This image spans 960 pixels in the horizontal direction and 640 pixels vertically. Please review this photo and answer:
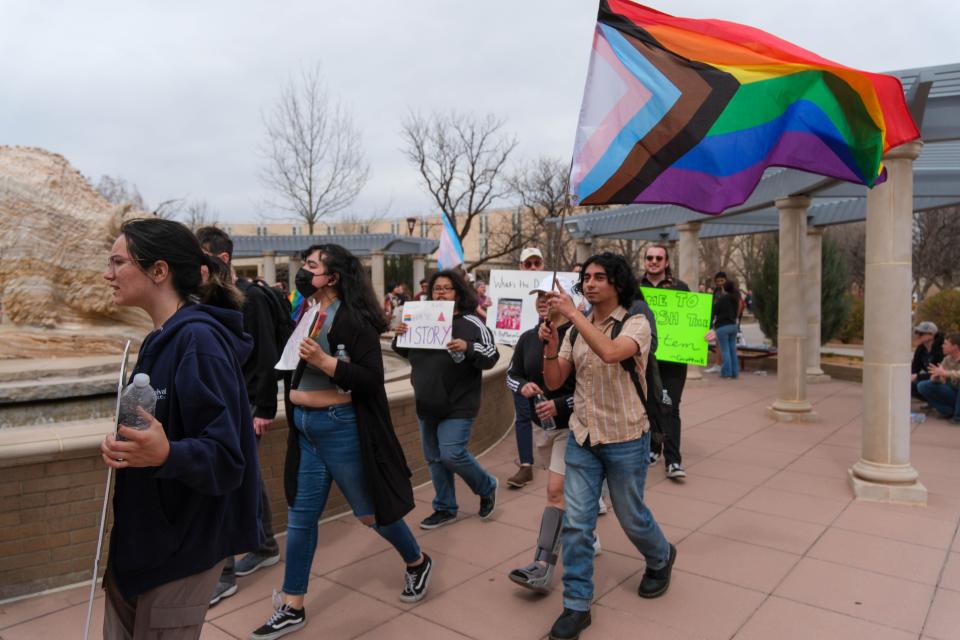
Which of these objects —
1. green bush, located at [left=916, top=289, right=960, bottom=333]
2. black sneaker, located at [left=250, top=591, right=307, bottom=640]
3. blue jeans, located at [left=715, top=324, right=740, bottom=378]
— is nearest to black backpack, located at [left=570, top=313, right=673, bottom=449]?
black sneaker, located at [left=250, top=591, right=307, bottom=640]

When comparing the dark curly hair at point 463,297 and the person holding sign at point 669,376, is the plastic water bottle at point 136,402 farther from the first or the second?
the person holding sign at point 669,376

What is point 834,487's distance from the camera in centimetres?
642

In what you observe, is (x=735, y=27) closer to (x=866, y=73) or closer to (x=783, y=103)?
(x=783, y=103)

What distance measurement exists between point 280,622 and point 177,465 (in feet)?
6.92

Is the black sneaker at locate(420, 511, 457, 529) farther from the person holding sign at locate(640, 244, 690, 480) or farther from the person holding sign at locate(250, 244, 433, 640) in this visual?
the person holding sign at locate(640, 244, 690, 480)

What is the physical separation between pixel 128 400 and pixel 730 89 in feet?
12.4

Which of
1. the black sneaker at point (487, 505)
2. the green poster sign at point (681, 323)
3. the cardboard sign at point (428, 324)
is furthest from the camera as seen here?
the green poster sign at point (681, 323)

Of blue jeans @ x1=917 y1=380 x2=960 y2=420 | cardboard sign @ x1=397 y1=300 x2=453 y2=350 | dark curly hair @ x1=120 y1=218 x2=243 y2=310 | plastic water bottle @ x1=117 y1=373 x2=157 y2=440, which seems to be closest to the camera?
plastic water bottle @ x1=117 y1=373 x2=157 y2=440

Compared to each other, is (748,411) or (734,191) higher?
(734,191)

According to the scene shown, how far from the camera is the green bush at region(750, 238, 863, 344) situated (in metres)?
17.8

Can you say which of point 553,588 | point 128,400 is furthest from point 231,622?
point 128,400

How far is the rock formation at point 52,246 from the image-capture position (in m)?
6.63

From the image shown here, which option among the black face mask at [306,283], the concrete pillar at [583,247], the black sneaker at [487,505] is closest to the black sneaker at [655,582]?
the black sneaker at [487,505]

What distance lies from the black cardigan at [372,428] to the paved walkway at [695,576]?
28.8 inches
